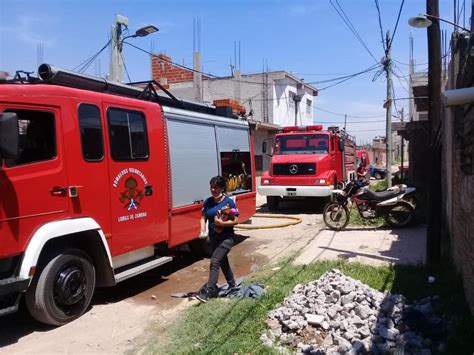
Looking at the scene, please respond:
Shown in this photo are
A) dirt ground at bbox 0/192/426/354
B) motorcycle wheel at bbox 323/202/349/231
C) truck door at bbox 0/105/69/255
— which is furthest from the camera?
motorcycle wheel at bbox 323/202/349/231

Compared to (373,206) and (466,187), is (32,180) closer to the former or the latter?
(466,187)

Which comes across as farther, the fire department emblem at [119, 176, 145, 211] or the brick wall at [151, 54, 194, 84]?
the brick wall at [151, 54, 194, 84]

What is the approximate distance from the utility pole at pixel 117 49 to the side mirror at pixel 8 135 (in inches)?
392

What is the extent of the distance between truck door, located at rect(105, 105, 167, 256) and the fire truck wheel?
0.55 metres

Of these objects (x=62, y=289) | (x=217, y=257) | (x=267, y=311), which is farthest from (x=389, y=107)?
(x=62, y=289)

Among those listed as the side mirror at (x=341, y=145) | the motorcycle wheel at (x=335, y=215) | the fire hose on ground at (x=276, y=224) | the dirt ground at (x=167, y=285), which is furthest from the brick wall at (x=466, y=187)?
the side mirror at (x=341, y=145)

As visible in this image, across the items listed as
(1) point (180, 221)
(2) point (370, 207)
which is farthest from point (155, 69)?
(1) point (180, 221)

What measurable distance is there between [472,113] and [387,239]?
5626 mm

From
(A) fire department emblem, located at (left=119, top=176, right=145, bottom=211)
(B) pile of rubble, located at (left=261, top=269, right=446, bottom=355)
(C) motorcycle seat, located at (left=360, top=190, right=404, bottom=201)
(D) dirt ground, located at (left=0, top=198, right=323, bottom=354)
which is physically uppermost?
(A) fire department emblem, located at (left=119, top=176, right=145, bottom=211)

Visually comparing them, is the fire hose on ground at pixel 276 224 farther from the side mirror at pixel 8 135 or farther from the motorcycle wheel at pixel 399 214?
the side mirror at pixel 8 135

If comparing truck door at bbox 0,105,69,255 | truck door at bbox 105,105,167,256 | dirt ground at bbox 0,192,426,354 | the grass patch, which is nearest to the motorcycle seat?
dirt ground at bbox 0,192,426,354

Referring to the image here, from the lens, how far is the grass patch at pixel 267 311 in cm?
450

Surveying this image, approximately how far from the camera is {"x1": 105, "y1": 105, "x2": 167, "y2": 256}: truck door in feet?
20.5

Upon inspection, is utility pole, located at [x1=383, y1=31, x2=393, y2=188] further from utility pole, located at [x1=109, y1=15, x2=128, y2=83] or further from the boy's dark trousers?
the boy's dark trousers
